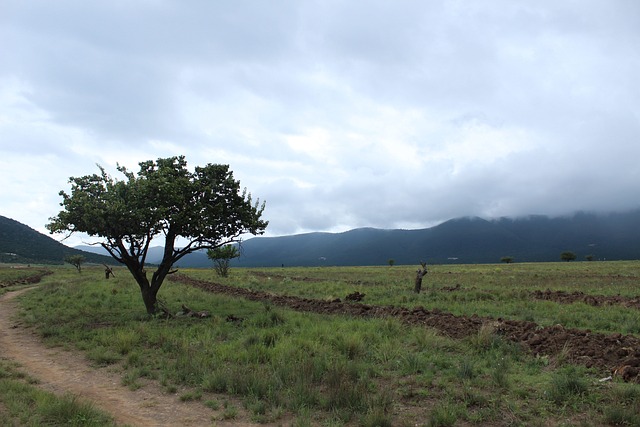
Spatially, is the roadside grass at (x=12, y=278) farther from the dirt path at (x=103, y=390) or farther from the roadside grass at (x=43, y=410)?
the roadside grass at (x=43, y=410)

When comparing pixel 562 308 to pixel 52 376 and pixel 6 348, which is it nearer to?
pixel 52 376

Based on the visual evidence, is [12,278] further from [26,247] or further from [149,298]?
[26,247]

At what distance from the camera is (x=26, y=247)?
144 m

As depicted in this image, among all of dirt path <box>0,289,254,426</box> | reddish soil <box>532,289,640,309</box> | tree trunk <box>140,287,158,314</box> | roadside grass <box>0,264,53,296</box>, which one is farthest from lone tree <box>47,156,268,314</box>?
roadside grass <box>0,264,53,296</box>

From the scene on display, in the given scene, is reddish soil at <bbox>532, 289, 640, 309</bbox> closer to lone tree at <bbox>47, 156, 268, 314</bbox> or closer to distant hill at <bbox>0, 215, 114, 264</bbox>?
lone tree at <bbox>47, 156, 268, 314</bbox>

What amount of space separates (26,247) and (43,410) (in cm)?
17067

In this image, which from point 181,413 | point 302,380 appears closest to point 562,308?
point 302,380

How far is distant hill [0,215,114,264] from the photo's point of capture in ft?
425

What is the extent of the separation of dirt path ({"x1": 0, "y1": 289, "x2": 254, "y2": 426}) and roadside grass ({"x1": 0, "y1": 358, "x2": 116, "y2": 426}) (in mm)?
444

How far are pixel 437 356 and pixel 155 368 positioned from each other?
758cm

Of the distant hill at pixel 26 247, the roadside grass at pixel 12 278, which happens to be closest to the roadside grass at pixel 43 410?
the roadside grass at pixel 12 278

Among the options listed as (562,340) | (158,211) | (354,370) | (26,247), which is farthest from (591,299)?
(26,247)

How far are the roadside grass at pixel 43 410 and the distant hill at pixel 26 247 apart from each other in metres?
138

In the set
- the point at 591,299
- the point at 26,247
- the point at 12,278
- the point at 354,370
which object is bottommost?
the point at 591,299
